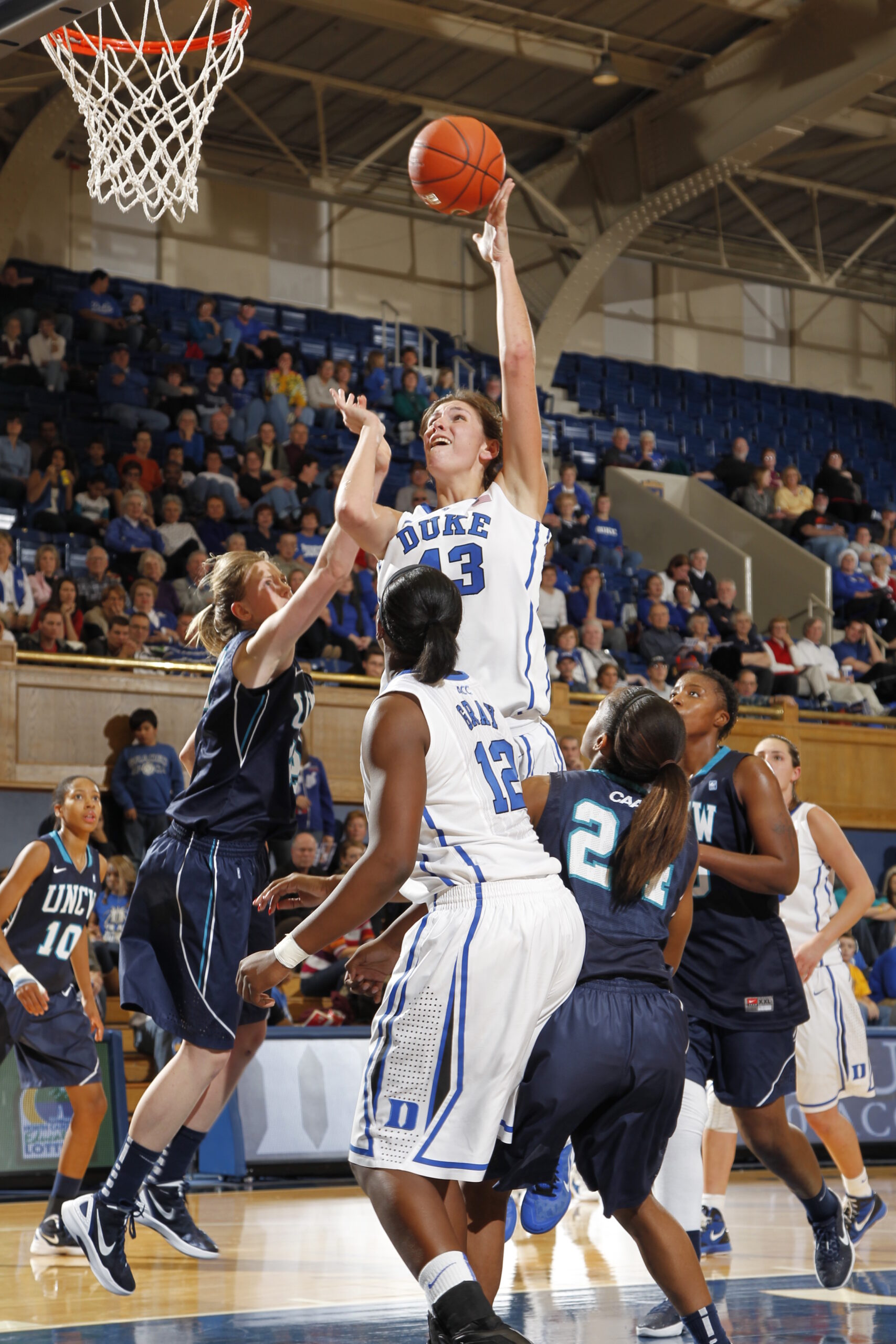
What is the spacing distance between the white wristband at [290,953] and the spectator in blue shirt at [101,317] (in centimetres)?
1388

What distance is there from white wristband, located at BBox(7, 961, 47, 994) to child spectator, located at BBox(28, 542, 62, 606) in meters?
6.94

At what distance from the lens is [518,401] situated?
167 inches

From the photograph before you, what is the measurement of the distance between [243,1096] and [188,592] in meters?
5.36

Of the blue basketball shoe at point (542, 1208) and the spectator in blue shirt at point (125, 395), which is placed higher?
the spectator in blue shirt at point (125, 395)

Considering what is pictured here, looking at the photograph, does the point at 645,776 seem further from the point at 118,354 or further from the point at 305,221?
the point at 305,221

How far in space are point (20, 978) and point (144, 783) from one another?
5558 millimetres

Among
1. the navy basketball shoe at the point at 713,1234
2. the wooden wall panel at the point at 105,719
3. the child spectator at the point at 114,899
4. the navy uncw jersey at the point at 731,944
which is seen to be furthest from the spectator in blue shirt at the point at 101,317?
the navy basketball shoe at the point at 713,1234

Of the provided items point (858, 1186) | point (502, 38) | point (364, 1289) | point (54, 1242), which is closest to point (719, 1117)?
→ point (858, 1186)

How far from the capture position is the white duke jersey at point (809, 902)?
276 inches

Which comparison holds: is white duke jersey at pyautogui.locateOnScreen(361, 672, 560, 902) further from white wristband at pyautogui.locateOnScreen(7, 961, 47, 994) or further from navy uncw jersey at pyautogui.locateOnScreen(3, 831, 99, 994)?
navy uncw jersey at pyautogui.locateOnScreen(3, 831, 99, 994)

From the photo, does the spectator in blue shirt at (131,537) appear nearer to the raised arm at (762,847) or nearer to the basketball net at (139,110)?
the basketball net at (139,110)

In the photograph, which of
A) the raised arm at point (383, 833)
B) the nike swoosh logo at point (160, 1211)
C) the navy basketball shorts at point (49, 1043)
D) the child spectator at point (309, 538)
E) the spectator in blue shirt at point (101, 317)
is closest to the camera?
the raised arm at point (383, 833)

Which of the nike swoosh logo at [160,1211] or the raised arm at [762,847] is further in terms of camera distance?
the nike swoosh logo at [160,1211]

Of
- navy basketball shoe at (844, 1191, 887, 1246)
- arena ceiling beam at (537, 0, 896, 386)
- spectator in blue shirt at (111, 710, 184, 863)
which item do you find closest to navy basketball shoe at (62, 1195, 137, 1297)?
navy basketball shoe at (844, 1191, 887, 1246)
